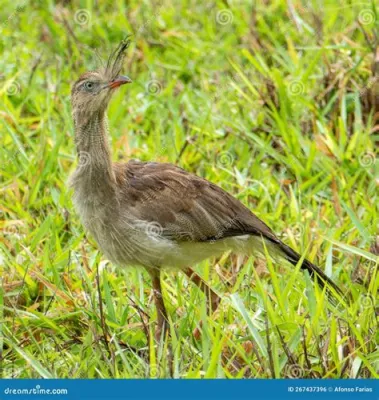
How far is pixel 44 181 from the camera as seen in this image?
590cm

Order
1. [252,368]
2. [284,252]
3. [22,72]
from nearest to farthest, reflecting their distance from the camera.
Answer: [252,368]
[284,252]
[22,72]

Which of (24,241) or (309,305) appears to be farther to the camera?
(24,241)

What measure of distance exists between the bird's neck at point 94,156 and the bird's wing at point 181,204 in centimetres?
11

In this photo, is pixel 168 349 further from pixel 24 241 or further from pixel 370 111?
pixel 370 111

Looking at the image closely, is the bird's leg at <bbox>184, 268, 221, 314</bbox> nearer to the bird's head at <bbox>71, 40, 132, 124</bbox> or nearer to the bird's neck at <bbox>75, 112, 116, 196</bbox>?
the bird's neck at <bbox>75, 112, 116, 196</bbox>

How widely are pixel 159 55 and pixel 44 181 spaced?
227 centimetres

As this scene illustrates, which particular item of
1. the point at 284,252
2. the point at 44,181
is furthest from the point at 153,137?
the point at 284,252

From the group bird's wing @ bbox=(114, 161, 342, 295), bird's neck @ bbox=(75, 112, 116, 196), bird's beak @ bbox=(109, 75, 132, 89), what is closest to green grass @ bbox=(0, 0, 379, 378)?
bird's wing @ bbox=(114, 161, 342, 295)

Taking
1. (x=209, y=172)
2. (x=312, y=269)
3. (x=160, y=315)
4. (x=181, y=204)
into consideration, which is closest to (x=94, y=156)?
(x=181, y=204)

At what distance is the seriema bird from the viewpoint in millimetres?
4449

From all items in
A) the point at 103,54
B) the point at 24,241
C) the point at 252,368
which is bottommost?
the point at 252,368

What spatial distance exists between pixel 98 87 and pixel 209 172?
171cm

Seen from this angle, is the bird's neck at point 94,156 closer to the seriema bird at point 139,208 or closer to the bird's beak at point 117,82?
the seriema bird at point 139,208

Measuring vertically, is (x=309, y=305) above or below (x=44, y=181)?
below
